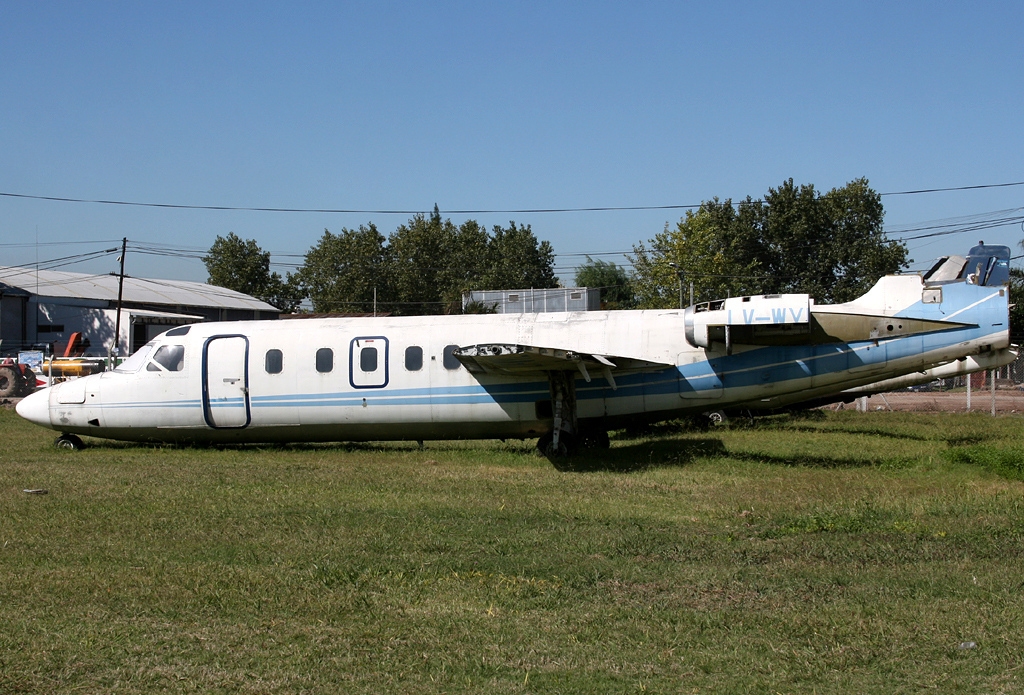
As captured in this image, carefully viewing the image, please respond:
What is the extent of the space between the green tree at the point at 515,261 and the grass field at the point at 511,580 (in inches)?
2676

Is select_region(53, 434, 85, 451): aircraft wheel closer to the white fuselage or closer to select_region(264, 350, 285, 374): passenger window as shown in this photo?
the white fuselage

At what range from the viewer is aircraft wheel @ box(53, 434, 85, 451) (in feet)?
62.0

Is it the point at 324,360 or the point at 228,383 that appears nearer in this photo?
the point at 324,360

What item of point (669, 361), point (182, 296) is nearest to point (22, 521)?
point (669, 361)

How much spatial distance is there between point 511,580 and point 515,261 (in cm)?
7641

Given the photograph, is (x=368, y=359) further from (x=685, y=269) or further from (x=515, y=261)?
(x=515, y=261)

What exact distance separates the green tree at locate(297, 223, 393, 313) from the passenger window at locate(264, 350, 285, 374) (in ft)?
222

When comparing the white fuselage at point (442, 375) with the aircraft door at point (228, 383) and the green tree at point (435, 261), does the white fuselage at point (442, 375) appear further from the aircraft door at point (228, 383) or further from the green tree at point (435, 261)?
the green tree at point (435, 261)

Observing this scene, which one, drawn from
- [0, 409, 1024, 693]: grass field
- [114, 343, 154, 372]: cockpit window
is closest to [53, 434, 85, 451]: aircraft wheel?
[114, 343, 154, 372]: cockpit window

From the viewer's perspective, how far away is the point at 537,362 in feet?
54.0

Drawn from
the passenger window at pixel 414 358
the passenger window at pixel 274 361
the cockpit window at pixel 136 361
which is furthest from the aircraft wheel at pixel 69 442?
the passenger window at pixel 414 358

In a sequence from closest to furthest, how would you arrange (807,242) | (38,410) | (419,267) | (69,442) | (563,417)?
1. (563,417)
2. (38,410)
3. (69,442)
4. (807,242)
5. (419,267)

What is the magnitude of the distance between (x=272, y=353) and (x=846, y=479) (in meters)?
10.5

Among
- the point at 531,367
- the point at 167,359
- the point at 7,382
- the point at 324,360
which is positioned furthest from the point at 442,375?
the point at 7,382
